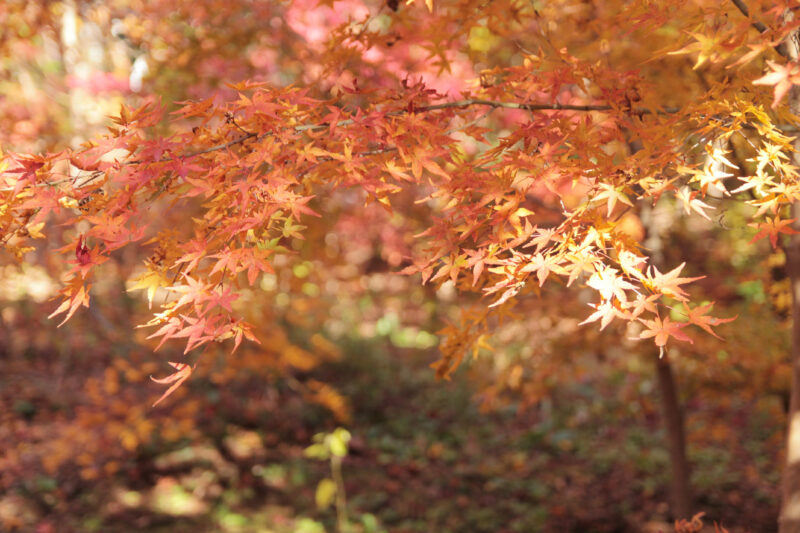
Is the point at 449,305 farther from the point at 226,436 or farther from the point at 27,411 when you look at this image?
the point at 27,411

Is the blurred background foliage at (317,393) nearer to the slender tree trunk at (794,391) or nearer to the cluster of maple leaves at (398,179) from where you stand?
the slender tree trunk at (794,391)

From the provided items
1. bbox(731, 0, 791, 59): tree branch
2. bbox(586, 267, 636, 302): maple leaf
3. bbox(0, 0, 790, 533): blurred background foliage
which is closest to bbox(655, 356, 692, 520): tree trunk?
bbox(0, 0, 790, 533): blurred background foliage

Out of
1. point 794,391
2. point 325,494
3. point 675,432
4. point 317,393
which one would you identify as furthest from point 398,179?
point 317,393

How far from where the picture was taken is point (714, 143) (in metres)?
1.90

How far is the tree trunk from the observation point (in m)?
4.84

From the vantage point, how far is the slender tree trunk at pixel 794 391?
231 cm

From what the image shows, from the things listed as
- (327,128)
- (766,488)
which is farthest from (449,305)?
(327,128)

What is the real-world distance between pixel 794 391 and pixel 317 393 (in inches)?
226

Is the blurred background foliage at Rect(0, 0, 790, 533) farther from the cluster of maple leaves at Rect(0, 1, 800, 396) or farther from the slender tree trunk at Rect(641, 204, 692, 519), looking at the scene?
the cluster of maple leaves at Rect(0, 1, 800, 396)

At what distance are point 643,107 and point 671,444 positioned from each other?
3.67 metres

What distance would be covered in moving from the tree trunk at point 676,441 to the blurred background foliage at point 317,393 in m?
0.24

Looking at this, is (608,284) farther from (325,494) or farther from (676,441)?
(325,494)

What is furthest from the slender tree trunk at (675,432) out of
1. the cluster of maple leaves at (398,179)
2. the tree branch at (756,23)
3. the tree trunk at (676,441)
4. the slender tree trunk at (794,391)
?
the cluster of maple leaves at (398,179)

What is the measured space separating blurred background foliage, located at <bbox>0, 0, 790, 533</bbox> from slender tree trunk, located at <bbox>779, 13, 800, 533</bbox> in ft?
4.93
